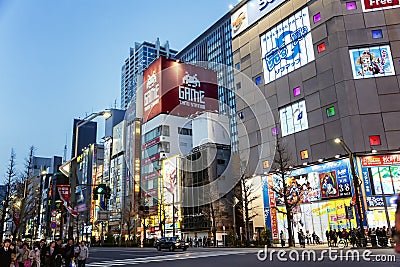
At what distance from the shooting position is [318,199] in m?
36.4

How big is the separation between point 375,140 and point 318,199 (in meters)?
8.03

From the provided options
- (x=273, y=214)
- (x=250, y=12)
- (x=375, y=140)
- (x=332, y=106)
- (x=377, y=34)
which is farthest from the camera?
(x=250, y=12)

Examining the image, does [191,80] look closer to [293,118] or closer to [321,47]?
[293,118]

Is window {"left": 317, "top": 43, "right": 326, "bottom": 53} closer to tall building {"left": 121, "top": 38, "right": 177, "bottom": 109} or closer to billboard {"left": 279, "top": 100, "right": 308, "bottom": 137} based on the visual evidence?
billboard {"left": 279, "top": 100, "right": 308, "bottom": 137}

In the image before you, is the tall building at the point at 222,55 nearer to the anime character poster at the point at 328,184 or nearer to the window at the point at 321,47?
the window at the point at 321,47

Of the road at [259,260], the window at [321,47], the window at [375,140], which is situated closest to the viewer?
the road at [259,260]

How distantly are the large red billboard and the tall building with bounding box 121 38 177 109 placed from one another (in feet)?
284

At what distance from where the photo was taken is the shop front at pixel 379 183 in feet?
105

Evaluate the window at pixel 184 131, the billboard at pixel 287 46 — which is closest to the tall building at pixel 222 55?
the window at pixel 184 131

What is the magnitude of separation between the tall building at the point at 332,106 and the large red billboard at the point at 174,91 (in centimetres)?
3686

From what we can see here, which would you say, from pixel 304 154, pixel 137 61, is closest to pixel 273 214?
pixel 304 154

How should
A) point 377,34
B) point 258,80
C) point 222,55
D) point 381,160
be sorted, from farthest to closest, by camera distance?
1. point 222,55
2. point 258,80
3. point 377,34
4. point 381,160

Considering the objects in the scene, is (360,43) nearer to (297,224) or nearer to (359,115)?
(359,115)

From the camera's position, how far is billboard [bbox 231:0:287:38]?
152 feet
